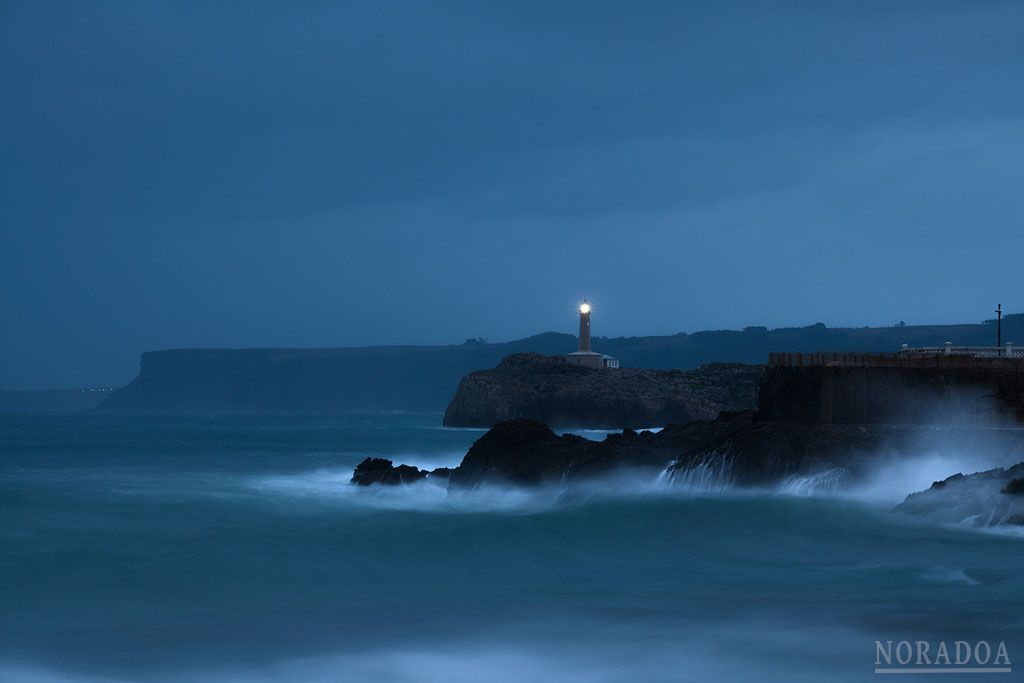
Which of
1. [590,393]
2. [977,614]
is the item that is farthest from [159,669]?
[590,393]

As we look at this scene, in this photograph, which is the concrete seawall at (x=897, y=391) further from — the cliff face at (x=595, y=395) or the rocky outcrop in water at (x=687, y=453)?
the cliff face at (x=595, y=395)

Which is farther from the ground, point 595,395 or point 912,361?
point 912,361

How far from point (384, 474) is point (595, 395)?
62083 millimetres

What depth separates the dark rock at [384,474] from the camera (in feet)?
121

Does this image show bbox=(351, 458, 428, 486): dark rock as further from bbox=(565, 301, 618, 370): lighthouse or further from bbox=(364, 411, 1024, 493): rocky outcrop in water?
bbox=(565, 301, 618, 370): lighthouse

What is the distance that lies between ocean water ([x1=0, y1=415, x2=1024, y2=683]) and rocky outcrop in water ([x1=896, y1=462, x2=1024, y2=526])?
58cm

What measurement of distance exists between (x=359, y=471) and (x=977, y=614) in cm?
2621

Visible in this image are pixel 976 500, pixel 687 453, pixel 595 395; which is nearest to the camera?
pixel 976 500

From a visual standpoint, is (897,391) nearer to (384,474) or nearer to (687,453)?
(687,453)

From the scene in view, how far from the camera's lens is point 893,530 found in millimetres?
25531

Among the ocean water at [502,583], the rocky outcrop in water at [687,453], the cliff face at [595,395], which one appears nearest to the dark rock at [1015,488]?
the ocean water at [502,583]

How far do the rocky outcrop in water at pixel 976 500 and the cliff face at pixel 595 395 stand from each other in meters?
66.0

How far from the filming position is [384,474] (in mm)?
38031

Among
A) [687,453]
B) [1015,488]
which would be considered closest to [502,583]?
[1015,488]
